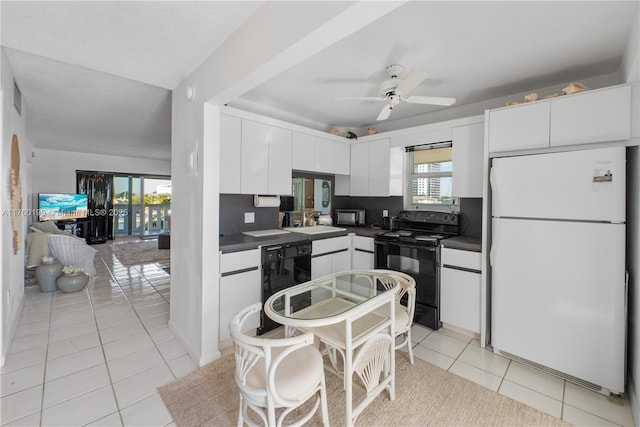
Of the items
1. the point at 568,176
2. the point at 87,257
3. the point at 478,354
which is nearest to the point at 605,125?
the point at 568,176

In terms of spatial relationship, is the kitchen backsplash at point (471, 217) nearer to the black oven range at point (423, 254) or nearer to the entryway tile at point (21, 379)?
the black oven range at point (423, 254)

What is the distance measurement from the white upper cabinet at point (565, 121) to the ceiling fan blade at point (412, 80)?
94cm

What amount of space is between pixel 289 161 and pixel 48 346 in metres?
2.83

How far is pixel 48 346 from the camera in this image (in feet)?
8.05

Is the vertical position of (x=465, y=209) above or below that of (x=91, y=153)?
below

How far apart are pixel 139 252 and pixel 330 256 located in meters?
5.17

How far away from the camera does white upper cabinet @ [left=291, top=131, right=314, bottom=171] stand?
3.35 m

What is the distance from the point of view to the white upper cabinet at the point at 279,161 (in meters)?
3.11

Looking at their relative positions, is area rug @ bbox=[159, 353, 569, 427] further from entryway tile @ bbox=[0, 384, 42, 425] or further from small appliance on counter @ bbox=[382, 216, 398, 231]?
small appliance on counter @ bbox=[382, 216, 398, 231]

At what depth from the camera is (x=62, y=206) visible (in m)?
6.55

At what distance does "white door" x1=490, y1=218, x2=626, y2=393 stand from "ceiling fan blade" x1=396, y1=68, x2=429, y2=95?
133 centimetres

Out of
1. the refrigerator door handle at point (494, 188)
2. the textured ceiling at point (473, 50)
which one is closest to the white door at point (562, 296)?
the refrigerator door handle at point (494, 188)

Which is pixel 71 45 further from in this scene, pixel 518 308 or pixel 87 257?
pixel 518 308

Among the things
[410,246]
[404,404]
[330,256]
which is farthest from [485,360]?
[330,256]
